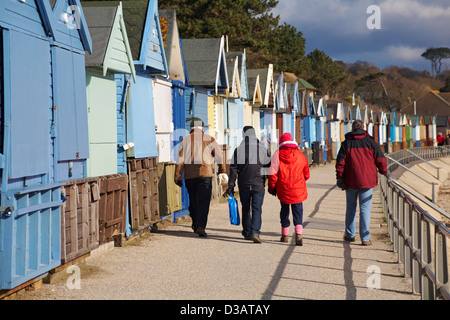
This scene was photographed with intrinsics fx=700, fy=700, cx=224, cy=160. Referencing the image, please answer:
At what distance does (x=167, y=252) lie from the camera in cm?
1026

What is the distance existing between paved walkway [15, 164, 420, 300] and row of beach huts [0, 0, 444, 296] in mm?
430

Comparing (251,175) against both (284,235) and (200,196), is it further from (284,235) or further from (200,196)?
(284,235)

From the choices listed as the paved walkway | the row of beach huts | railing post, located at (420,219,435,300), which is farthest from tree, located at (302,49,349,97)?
railing post, located at (420,219,435,300)

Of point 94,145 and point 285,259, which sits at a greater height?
point 94,145

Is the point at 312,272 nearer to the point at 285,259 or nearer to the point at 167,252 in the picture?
the point at 285,259

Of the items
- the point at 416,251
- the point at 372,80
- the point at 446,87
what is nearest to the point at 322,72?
the point at 372,80

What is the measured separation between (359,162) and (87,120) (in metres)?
4.32

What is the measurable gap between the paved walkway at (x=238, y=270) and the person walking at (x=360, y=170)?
53 cm

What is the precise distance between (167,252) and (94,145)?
1.89m

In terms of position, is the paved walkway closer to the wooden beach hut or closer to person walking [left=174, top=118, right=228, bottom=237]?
person walking [left=174, top=118, right=228, bottom=237]

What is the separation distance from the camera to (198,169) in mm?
11703

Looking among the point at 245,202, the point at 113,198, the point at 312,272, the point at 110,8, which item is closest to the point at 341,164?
the point at 245,202

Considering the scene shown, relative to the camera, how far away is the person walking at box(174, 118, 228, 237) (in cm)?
1170

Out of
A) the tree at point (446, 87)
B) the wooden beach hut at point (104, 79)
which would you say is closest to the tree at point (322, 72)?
the tree at point (446, 87)
